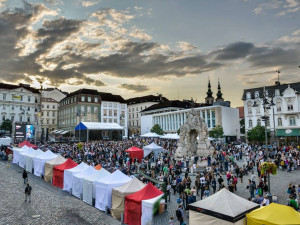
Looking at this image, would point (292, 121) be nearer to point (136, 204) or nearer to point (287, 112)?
point (287, 112)

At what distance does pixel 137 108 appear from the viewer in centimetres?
10369

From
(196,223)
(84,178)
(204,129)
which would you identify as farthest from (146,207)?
(204,129)

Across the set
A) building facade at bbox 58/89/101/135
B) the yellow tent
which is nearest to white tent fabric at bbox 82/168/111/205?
the yellow tent

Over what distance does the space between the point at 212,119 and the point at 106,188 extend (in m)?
56.9

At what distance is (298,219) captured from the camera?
26.5 ft

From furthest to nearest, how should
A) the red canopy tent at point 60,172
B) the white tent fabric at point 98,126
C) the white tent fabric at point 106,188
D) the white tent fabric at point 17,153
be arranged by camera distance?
the white tent fabric at point 98,126
the white tent fabric at point 17,153
the red canopy tent at point 60,172
the white tent fabric at point 106,188

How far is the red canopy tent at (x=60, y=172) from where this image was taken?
19.2 m

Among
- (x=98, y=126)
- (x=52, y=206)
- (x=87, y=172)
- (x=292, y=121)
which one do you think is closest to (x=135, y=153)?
(x=87, y=172)

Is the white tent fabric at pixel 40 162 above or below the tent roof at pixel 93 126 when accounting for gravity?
below

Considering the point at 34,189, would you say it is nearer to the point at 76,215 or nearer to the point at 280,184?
the point at 76,215

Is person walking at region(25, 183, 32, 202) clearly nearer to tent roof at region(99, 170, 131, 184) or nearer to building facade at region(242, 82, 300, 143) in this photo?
tent roof at region(99, 170, 131, 184)

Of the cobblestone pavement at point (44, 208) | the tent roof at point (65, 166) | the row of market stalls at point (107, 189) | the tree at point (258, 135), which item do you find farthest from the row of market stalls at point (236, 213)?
the tree at point (258, 135)

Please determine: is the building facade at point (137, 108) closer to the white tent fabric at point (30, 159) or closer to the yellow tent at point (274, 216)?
the white tent fabric at point (30, 159)

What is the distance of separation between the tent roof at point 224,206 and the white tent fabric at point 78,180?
9.23 meters
